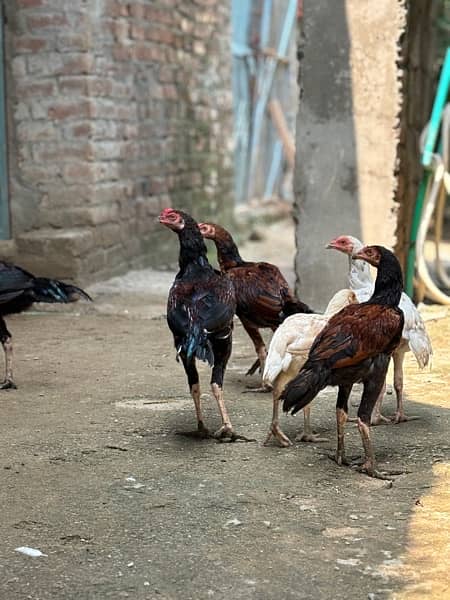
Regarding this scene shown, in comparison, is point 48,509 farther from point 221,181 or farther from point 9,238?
point 221,181

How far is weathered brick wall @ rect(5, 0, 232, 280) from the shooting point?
7.61 m

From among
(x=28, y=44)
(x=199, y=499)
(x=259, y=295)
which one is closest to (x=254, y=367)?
(x=259, y=295)

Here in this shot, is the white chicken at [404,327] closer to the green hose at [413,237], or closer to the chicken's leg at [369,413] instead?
the chicken's leg at [369,413]

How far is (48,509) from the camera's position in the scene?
138 inches

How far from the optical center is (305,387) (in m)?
3.76

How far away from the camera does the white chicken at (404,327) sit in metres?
4.51

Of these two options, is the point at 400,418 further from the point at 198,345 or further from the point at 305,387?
the point at 198,345

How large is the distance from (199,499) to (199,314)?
89 centimetres

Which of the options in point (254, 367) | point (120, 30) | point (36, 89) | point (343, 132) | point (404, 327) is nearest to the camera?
point (404, 327)

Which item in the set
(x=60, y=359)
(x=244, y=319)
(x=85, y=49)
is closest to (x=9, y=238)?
(x=85, y=49)

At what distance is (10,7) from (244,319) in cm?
391

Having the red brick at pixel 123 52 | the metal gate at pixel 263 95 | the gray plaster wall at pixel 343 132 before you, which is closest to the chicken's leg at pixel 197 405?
the gray plaster wall at pixel 343 132

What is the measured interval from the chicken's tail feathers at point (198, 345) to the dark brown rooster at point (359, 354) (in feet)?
1.26

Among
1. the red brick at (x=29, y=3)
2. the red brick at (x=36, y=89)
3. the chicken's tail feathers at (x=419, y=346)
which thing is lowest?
the chicken's tail feathers at (x=419, y=346)
